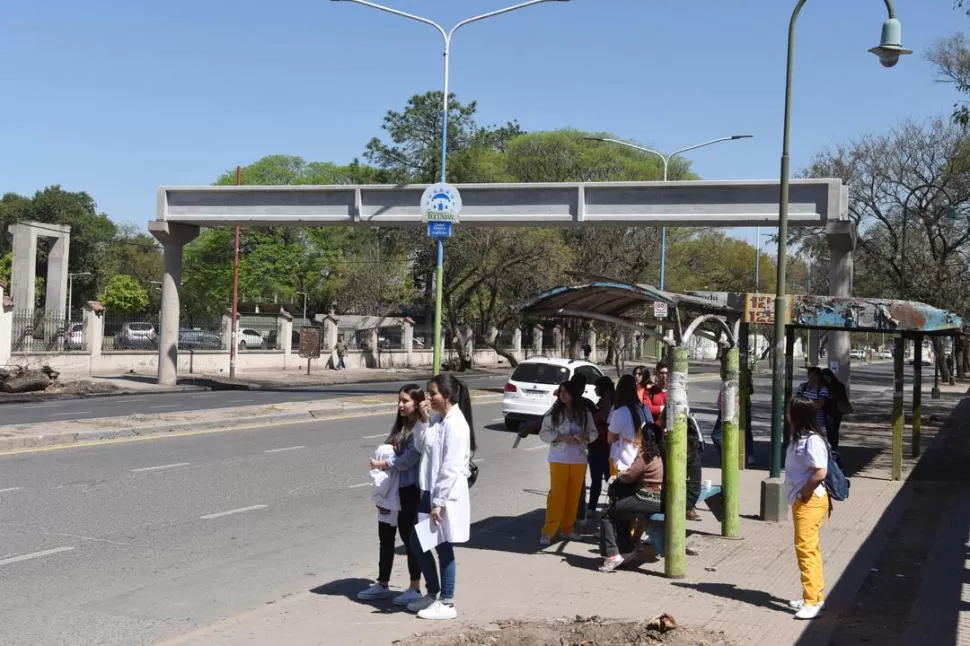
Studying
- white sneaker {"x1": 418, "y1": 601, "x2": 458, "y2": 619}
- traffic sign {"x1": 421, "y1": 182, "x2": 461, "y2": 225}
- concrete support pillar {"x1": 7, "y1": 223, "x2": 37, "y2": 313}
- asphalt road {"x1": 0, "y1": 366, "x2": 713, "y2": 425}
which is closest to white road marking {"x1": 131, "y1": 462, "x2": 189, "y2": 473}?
asphalt road {"x1": 0, "y1": 366, "x2": 713, "y2": 425}

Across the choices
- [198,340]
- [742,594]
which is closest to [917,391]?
[742,594]

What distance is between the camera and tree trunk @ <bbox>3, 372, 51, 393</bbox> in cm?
2784

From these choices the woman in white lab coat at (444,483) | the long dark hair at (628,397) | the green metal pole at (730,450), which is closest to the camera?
the woman in white lab coat at (444,483)

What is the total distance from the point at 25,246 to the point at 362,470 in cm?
3277

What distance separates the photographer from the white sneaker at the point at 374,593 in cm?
726

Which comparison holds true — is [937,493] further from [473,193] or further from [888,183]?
[888,183]

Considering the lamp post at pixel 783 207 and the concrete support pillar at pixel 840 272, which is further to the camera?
the concrete support pillar at pixel 840 272

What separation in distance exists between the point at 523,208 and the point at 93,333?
54.4 feet

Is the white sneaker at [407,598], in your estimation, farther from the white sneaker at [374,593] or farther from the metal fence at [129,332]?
the metal fence at [129,332]

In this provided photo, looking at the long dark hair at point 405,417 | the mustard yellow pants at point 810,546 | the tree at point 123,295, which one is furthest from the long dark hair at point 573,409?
the tree at point 123,295

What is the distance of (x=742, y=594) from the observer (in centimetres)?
778

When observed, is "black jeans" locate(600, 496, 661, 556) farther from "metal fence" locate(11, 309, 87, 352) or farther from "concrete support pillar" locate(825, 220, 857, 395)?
"metal fence" locate(11, 309, 87, 352)

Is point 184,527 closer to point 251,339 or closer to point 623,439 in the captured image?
point 623,439

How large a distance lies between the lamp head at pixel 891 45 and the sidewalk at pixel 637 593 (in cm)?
559
